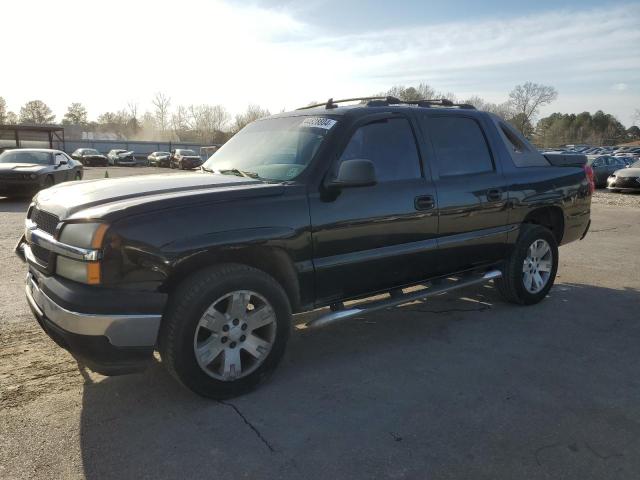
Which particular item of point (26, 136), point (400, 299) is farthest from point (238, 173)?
point (26, 136)

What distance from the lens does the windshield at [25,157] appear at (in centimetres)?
1427

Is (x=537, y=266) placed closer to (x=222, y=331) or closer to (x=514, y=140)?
(x=514, y=140)

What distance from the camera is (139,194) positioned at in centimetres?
329

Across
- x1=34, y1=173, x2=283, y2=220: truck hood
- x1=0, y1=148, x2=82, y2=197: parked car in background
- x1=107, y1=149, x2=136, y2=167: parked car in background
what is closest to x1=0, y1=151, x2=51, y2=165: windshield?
x1=0, y1=148, x2=82, y2=197: parked car in background

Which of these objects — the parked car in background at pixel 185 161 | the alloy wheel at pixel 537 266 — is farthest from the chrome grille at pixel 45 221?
the parked car in background at pixel 185 161

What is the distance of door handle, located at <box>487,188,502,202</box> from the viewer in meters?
4.76

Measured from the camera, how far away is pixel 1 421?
3.05 m

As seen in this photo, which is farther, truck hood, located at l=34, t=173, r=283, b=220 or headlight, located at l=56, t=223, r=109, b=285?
truck hood, located at l=34, t=173, r=283, b=220

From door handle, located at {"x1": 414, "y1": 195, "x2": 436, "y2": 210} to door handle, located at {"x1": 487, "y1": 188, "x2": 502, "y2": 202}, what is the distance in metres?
0.77

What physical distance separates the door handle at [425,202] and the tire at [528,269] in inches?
54.6

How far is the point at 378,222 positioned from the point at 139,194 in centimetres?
170

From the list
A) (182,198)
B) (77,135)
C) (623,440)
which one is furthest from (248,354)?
(77,135)

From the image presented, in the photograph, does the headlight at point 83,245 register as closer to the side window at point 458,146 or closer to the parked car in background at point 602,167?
the side window at point 458,146

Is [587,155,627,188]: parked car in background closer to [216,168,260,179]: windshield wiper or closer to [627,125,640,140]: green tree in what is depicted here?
[216,168,260,179]: windshield wiper
